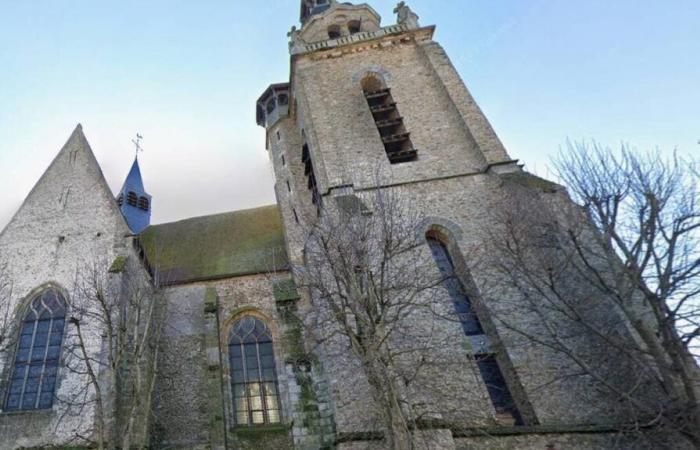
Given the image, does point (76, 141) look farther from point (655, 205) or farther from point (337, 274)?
point (655, 205)

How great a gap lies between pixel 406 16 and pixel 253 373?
15.2 metres

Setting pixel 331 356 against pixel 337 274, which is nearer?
pixel 337 274

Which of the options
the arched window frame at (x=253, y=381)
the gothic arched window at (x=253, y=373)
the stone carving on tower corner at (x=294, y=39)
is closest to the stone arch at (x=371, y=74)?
the stone carving on tower corner at (x=294, y=39)

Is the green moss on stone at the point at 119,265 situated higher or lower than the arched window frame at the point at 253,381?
higher

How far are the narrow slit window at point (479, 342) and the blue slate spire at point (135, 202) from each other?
14.9 metres

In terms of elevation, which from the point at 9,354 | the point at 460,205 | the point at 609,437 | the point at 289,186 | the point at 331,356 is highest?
the point at 289,186

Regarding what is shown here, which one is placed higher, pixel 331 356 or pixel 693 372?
pixel 331 356

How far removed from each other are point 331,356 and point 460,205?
5540 mm

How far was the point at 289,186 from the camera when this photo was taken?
1761cm

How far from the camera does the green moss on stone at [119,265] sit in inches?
440

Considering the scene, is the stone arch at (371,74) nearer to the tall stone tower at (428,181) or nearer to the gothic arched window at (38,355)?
the tall stone tower at (428,181)

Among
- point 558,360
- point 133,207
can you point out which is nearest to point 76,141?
point 133,207

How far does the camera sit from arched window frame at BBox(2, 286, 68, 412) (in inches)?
405

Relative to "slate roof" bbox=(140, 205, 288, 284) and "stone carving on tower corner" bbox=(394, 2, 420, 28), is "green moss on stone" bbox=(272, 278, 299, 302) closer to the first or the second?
"slate roof" bbox=(140, 205, 288, 284)
